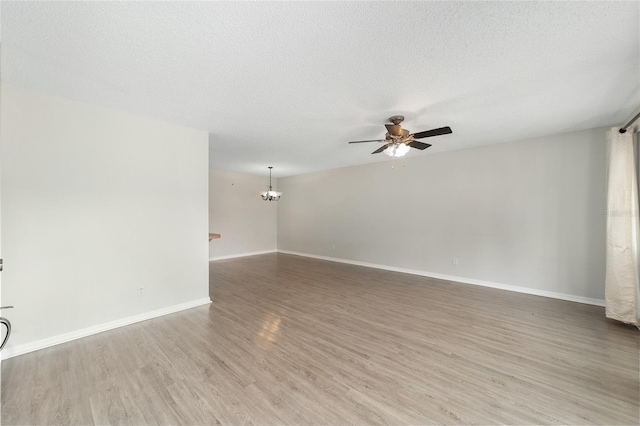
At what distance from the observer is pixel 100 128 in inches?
110

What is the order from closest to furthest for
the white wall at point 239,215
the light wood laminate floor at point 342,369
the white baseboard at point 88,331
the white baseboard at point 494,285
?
the light wood laminate floor at point 342,369 < the white baseboard at point 88,331 < the white baseboard at point 494,285 < the white wall at point 239,215

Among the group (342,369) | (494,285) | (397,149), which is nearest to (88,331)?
(342,369)

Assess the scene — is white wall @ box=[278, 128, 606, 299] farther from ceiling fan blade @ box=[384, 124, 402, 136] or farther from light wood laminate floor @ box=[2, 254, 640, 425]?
ceiling fan blade @ box=[384, 124, 402, 136]

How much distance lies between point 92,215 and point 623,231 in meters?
6.36

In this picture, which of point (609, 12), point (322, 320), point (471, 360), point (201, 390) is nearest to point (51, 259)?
point (201, 390)

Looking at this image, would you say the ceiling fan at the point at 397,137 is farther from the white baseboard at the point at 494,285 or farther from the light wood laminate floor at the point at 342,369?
the white baseboard at the point at 494,285

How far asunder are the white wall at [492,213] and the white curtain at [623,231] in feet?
2.29

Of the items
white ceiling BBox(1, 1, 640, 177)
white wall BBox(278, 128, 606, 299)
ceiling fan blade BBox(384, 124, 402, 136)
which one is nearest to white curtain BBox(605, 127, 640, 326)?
white ceiling BBox(1, 1, 640, 177)

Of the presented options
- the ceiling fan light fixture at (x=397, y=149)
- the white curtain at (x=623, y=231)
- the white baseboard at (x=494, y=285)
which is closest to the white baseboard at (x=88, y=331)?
the ceiling fan light fixture at (x=397, y=149)

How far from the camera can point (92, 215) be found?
2748 millimetres

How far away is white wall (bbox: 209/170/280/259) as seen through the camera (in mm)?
7160

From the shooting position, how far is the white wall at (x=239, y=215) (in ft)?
23.5

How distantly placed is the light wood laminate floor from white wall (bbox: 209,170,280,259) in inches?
159

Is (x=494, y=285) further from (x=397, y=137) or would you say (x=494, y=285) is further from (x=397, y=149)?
(x=397, y=137)
